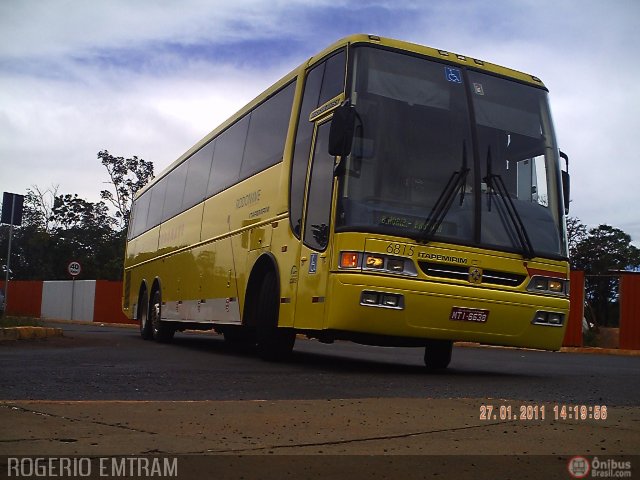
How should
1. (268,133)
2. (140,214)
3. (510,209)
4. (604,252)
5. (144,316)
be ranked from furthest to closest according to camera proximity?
(604,252) → (140,214) → (144,316) → (268,133) → (510,209)

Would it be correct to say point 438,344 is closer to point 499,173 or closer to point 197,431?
point 499,173

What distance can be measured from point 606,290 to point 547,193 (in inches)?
762

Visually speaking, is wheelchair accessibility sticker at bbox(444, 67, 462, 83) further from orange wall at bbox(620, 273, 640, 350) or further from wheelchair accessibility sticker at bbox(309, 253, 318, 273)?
orange wall at bbox(620, 273, 640, 350)

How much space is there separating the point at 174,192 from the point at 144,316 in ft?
10.5

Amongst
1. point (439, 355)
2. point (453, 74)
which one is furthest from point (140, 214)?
point (453, 74)

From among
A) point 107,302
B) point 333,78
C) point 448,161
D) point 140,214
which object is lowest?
point 107,302

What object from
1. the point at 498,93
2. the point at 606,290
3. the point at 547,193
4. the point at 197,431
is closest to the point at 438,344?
the point at 547,193

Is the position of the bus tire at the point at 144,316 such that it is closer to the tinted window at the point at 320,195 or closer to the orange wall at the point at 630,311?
the tinted window at the point at 320,195

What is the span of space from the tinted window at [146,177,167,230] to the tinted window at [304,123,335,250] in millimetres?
9866

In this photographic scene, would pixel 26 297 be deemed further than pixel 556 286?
Yes

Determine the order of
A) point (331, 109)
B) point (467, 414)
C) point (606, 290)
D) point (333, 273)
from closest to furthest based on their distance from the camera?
point (467, 414)
point (333, 273)
point (331, 109)
point (606, 290)

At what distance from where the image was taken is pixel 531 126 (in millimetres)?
10266

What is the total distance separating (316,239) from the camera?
9477 millimetres

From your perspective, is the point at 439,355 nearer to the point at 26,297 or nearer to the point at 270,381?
the point at 270,381
